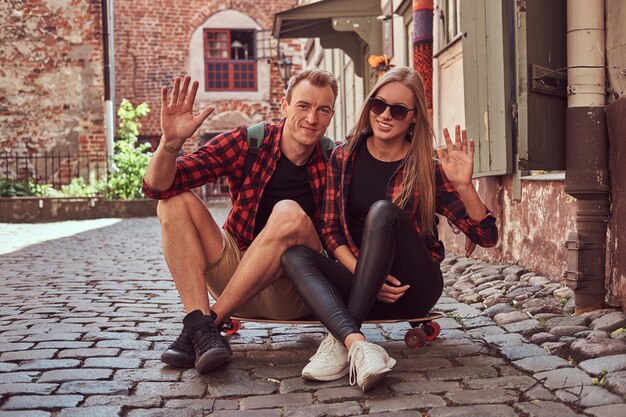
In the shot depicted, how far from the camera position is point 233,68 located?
28797 millimetres

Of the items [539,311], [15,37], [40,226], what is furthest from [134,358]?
[15,37]

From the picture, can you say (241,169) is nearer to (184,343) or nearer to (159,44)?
(184,343)

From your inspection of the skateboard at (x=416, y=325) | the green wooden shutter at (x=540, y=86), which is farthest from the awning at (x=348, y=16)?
the skateboard at (x=416, y=325)

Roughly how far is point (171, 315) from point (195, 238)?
1.45 meters

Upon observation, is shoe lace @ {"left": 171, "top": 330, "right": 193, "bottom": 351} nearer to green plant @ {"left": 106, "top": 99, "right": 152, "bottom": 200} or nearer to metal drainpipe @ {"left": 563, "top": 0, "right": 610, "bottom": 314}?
metal drainpipe @ {"left": 563, "top": 0, "right": 610, "bottom": 314}

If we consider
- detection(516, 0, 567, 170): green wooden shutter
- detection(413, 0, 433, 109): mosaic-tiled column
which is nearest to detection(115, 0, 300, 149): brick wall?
detection(413, 0, 433, 109): mosaic-tiled column

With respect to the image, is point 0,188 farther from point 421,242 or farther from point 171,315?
point 421,242

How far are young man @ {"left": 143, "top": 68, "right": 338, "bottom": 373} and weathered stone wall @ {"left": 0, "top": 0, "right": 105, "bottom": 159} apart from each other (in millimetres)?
17443

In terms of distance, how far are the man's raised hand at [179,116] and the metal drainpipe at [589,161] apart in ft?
6.34

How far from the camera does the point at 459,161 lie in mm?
3729

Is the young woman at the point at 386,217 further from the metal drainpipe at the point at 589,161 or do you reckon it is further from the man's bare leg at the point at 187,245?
the metal drainpipe at the point at 589,161

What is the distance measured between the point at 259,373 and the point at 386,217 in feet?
2.75

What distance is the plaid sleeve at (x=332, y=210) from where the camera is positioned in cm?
380

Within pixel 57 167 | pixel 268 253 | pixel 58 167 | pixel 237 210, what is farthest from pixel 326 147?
pixel 57 167
